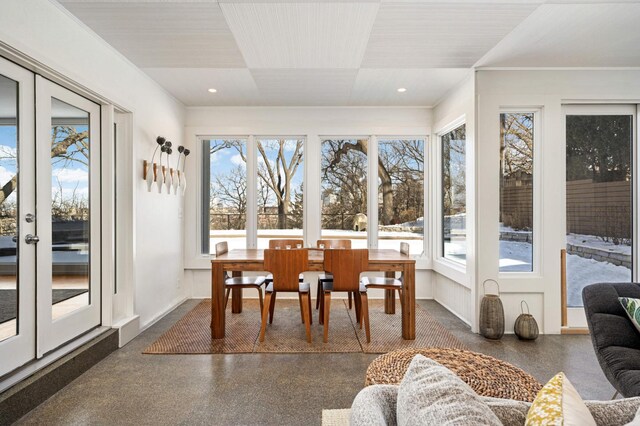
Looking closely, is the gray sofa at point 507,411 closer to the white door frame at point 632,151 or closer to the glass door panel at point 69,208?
the glass door panel at point 69,208

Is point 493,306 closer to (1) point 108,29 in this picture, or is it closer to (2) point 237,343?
(2) point 237,343

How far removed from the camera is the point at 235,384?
2408 millimetres

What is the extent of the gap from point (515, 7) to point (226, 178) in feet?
12.4

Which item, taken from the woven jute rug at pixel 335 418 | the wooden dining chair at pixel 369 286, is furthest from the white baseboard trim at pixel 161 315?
the woven jute rug at pixel 335 418

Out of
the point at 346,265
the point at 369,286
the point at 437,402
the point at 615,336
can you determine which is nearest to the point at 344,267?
the point at 346,265

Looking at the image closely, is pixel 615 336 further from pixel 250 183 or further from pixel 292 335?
pixel 250 183

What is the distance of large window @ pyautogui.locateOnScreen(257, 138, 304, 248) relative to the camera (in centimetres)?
490

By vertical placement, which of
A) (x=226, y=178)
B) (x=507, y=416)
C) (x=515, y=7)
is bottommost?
(x=507, y=416)

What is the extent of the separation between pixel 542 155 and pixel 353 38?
219 cm

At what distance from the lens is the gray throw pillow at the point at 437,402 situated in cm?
74

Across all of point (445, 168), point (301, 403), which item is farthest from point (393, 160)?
point (301, 403)

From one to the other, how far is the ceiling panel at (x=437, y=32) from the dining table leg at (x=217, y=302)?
7.91 ft

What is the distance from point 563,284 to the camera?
11.2 ft

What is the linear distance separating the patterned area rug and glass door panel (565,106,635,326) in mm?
1571
